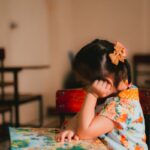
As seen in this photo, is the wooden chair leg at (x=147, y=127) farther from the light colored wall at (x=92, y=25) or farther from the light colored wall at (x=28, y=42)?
the light colored wall at (x=92, y=25)

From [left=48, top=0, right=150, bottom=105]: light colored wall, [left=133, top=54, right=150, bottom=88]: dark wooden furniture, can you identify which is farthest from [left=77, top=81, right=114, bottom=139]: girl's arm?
[left=133, top=54, right=150, bottom=88]: dark wooden furniture

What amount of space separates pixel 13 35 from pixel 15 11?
29 cm

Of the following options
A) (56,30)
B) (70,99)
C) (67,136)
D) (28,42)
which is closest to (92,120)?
(67,136)

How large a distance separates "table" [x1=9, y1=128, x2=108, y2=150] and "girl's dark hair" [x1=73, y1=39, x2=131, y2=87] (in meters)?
0.16

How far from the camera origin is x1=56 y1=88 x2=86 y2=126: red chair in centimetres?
115

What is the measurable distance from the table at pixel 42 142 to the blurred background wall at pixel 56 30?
2794mm

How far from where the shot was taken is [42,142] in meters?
0.82

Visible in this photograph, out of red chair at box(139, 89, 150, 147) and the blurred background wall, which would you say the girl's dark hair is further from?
the blurred background wall

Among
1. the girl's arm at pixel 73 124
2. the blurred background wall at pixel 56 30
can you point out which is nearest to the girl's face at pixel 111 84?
the girl's arm at pixel 73 124

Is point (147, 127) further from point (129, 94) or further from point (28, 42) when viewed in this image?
point (28, 42)

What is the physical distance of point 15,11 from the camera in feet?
12.6

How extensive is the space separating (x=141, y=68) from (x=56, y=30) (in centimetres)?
141

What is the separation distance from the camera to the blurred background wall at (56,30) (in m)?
3.86

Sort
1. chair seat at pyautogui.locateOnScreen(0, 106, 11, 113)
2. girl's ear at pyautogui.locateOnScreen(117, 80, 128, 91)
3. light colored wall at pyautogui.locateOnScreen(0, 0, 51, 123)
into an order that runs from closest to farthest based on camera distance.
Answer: girl's ear at pyautogui.locateOnScreen(117, 80, 128, 91)
chair seat at pyautogui.locateOnScreen(0, 106, 11, 113)
light colored wall at pyautogui.locateOnScreen(0, 0, 51, 123)
